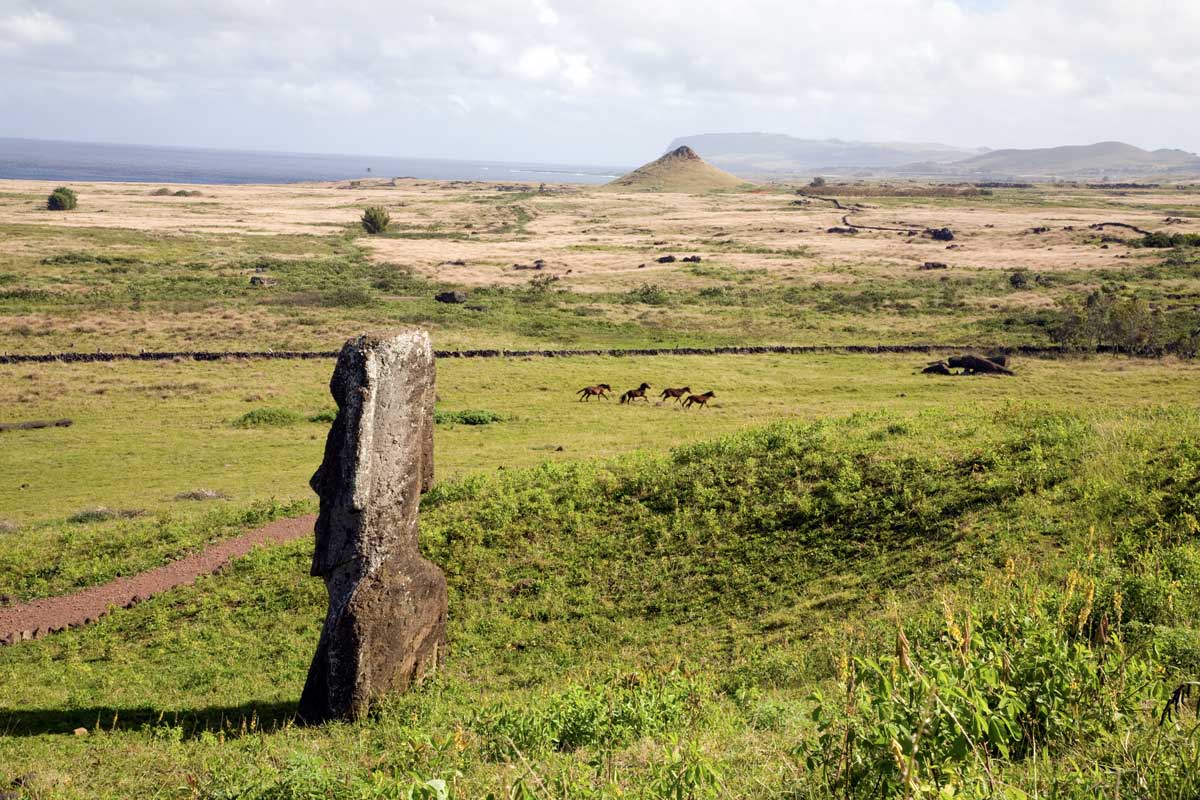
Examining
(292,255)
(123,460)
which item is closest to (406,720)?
(123,460)

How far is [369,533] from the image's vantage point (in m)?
12.0

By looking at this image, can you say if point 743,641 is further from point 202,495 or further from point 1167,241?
point 1167,241

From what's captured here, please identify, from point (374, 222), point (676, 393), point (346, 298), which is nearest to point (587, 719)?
point (676, 393)

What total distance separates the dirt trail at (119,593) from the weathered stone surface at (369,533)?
7147 mm

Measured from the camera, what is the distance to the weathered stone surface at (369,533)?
38.4 ft

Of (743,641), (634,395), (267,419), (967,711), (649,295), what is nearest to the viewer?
(967,711)

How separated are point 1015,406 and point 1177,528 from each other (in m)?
8.16

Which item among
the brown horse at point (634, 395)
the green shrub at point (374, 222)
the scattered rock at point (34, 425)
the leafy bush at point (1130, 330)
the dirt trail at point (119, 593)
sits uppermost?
the green shrub at point (374, 222)

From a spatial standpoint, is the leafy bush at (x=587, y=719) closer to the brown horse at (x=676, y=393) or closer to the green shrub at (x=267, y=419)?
the brown horse at (x=676, y=393)

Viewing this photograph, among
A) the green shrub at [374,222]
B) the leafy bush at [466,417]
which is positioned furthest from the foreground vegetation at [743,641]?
the green shrub at [374,222]

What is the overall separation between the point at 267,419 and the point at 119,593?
612 inches

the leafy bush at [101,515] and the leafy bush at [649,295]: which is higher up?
the leafy bush at [649,295]

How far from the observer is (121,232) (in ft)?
302

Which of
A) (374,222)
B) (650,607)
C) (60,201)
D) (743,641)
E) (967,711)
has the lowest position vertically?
(650,607)
